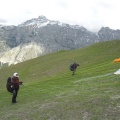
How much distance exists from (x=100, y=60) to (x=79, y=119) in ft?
266

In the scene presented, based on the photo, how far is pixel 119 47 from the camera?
386ft

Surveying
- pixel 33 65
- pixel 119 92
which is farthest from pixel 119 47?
pixel 119 92

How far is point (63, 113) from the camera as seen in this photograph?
25.7 metres

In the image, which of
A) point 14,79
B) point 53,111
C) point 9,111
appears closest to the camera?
point 53,111

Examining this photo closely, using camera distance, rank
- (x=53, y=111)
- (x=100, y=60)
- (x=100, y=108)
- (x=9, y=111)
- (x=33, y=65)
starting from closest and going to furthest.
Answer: (x=100, y=108)
(x=53, y=111)
(x=9, y=111)
(x=100, y=60)
(x=33, y=65)

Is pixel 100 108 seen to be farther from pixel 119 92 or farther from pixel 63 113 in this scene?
pixel 119 92

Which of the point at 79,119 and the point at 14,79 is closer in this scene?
the point at 79,119

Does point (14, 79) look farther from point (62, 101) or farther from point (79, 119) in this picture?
point (79, 119)

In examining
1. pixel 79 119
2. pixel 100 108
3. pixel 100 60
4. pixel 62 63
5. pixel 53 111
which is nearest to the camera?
pixel 79 119

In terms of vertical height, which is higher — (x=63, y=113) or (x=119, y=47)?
(x=119, y=47)

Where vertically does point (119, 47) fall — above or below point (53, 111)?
above

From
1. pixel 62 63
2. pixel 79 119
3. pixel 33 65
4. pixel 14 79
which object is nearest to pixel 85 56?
pixel 62 63

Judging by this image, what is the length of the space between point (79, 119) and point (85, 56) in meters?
91.0

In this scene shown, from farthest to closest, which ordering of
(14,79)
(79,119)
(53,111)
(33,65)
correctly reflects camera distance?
(33,65)
(14,79)
(53,111)
(79,119)
